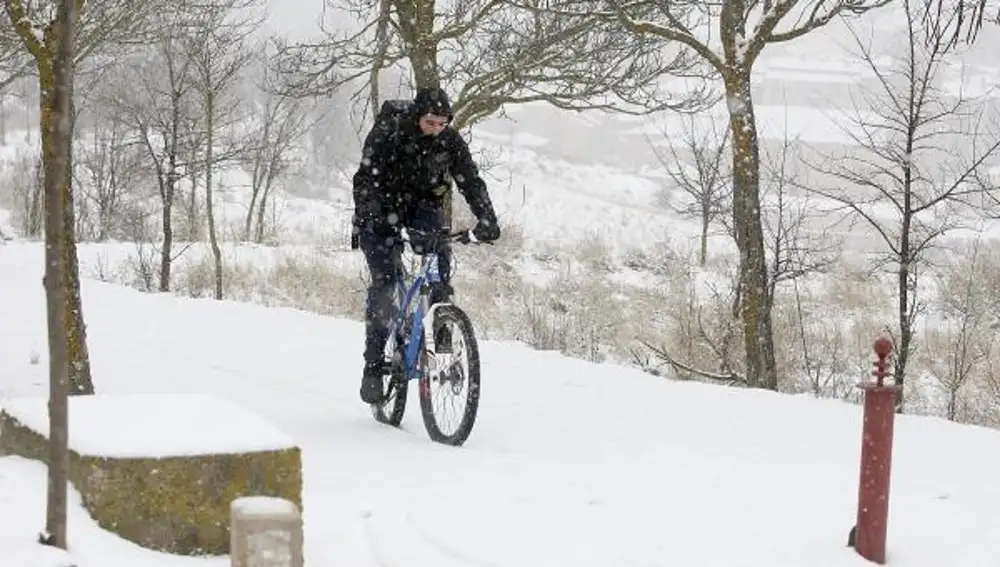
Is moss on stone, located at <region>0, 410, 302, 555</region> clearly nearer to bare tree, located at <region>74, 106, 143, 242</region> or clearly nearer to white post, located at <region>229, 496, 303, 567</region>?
white post, located at <region>229, 496, 303, 567</region>

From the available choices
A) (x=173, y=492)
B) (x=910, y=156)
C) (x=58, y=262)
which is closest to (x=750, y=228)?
(x=910, y=156)

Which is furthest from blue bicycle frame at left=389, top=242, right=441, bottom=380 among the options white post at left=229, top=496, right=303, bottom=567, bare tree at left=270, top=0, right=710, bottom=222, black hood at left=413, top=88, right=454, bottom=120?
bare tree at left=270, top=0, right=710, bottom=222

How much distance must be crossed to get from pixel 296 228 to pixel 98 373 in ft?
83.3

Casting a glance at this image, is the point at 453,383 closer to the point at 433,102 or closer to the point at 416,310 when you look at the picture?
the point at 416,310

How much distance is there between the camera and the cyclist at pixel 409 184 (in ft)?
18.0

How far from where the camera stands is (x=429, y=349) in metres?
5.57

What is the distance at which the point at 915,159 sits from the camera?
13.7 meters

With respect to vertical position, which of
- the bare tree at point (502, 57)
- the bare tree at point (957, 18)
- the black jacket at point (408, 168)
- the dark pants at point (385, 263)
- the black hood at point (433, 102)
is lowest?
the dark pants at point (385, 263)

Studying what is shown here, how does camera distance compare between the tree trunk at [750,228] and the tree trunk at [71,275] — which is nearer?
the tree trunk at [71,275]

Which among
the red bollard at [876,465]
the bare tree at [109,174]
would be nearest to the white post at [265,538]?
the red bollard at [876,465]

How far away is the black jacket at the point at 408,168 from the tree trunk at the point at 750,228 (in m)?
5.77

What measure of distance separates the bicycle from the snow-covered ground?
0.18 meters

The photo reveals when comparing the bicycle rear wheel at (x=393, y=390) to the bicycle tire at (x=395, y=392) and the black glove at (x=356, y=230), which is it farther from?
the black glove at (x=356, y=230)

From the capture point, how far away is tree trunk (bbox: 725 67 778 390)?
10750 mm
